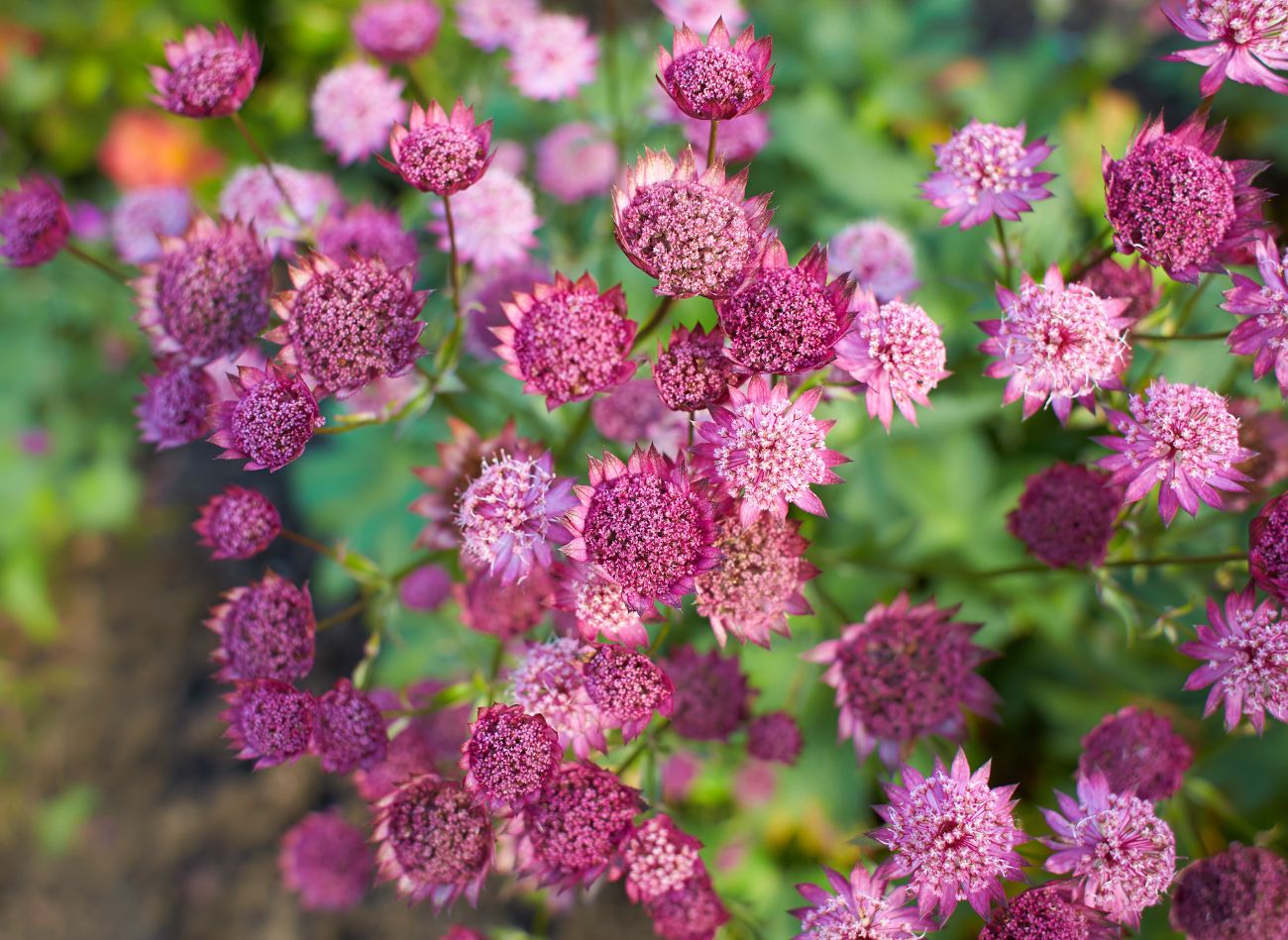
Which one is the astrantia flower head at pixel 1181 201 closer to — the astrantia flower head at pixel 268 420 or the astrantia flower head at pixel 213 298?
the astrantia flower head at pixel 268 420

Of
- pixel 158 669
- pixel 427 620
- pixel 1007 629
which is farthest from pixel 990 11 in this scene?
pixel 158 669

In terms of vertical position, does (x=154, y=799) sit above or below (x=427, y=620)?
below

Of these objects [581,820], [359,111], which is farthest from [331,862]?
[359,111]

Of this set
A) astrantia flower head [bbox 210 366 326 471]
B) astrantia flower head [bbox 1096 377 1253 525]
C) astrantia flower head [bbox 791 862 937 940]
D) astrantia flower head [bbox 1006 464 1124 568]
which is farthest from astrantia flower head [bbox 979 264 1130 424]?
astrantia flower head [bbox 210 366 326 471]

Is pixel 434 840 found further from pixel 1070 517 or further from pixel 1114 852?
pixel 1070 517

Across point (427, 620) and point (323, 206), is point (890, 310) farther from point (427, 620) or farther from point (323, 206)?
point (427, 620)

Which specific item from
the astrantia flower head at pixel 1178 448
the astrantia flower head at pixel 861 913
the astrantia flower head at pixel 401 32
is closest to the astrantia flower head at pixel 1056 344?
the astrantia flower head at pixel 1178 448

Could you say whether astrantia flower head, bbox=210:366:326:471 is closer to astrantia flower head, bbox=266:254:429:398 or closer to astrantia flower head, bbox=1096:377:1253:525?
astrantia flower head, bbox=266:254:429:398
